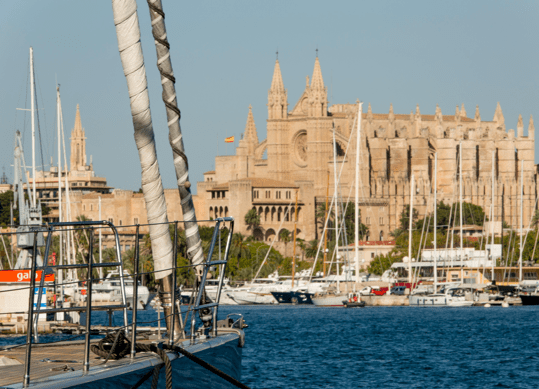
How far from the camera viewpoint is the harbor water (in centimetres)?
2675

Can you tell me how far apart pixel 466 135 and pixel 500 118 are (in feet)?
36.8

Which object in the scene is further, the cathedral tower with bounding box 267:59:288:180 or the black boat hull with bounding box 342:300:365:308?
the cathedral tower with bounding box 267:59:288:180

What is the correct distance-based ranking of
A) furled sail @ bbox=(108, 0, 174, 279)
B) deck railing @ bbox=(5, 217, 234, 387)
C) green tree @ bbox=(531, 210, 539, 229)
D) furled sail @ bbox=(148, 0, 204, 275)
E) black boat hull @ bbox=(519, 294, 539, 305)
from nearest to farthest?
deck railing @ bbox=(5, 217, 234, 387)
furled sail @ bbox=(108, 0, 174, 279)
furled sail @ bbox=(148, 0, 204, 275)
black boat hull @ bbox=(519, 294, 539, 305)
green tree @ bbox=(531, 210, 539, 229)

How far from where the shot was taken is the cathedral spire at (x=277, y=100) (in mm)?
136125

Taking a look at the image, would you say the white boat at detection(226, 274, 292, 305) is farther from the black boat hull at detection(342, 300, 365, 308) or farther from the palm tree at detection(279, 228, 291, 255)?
the palm tree at detection(279, 228, 291, 255)

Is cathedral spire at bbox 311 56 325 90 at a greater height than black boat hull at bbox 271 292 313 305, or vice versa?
cathedral spire at bbox 311 56 325 90

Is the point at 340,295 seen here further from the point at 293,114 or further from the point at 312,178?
the point at 293,114

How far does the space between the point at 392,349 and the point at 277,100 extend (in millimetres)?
100959

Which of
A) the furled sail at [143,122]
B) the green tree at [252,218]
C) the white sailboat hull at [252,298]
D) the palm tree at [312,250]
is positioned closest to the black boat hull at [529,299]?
the white sailboat hull at [252,298]

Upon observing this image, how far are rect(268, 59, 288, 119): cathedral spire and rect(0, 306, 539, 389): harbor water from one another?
75279 mm

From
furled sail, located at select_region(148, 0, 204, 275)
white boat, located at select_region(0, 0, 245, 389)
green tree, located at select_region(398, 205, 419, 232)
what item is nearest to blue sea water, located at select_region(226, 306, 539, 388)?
white boat, located at select_region(0, 0, 245, 389)

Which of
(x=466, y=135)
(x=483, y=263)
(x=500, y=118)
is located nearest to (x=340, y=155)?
(x=466, y=135)

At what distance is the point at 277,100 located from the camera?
136 m

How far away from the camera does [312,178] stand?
132000 millimetres
